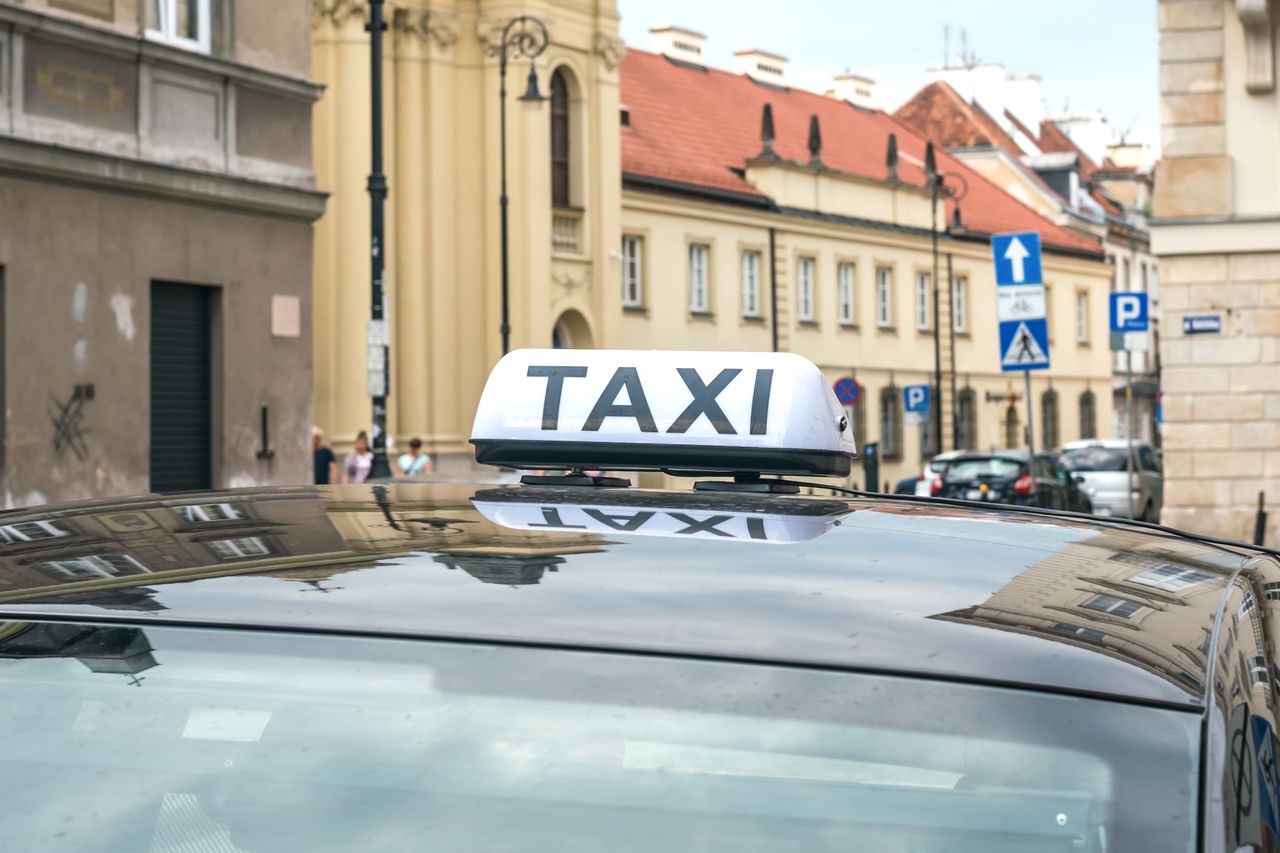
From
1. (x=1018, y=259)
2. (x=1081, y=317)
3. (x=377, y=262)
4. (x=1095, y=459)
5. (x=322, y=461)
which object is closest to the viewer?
(x=1018, y=259)

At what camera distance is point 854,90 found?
71.6 m

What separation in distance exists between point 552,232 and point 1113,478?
A: 12.0m

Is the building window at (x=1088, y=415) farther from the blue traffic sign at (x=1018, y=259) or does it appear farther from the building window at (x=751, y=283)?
the blue traffic sign at (x=1018, y=259)

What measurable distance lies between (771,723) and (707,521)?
0.64m

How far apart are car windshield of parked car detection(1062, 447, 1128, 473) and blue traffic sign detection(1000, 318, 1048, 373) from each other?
1837 centimetres

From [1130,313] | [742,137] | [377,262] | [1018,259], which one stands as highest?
[742,137]

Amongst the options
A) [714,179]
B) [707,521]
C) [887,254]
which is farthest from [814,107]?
[707,521]

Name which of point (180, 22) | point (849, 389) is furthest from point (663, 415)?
point (849, 389)

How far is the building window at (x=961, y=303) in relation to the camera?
63.1m

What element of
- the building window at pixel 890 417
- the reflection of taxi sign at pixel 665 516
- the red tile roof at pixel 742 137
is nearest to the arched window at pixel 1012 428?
the red tile roof at pixel 742 137

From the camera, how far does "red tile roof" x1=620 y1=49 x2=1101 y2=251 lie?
2058 inches

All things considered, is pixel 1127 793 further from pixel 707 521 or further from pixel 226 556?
pixel 226 556

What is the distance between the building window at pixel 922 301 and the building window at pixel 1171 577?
58957mm

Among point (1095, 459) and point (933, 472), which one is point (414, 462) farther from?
point (1095, 459)
